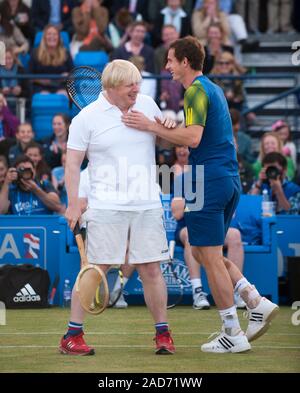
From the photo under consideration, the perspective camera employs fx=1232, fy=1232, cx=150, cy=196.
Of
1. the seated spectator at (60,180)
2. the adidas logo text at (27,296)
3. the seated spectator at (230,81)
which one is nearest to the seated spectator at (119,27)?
the seated spectator at (230,81)

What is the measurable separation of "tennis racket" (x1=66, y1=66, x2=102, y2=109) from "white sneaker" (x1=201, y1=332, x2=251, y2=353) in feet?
7.06

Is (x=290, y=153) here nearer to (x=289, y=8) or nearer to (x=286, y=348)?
(x=289, y=8)

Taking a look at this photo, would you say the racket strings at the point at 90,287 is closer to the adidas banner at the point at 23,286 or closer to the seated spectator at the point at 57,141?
the adidas banner at the point at 23,286

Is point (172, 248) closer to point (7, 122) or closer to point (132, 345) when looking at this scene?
point (132, 345)

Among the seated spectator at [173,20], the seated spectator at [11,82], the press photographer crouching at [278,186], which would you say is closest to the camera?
the press photographer crouching at [278,186]

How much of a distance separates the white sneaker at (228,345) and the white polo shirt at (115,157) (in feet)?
3.47

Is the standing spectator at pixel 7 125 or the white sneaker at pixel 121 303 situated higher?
the standing spectator at pixel 7 125

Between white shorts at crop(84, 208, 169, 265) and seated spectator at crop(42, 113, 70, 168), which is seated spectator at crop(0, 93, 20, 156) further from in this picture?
white shorts at crop(84, 208, 169, 265)

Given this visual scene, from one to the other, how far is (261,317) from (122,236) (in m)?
1.18

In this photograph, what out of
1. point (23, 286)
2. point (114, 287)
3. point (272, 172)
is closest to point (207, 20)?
point (272, 172)

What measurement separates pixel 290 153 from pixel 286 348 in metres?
6.48

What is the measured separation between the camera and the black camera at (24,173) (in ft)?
42.4

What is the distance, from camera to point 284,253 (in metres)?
12.8

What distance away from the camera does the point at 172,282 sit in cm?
1238
